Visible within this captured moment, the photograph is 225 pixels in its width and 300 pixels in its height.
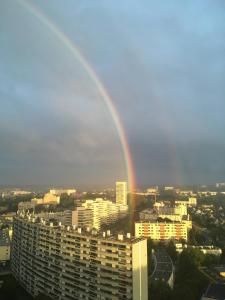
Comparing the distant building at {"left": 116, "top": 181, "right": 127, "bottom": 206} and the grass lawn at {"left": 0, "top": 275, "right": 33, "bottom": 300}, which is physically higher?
the distant building at {"left": 116, "top": 181, "right": 127, "bottom": 206}

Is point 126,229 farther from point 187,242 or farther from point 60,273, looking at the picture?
point 60,273

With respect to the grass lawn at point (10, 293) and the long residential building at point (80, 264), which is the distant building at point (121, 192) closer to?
the long residential building at point (80, 264)

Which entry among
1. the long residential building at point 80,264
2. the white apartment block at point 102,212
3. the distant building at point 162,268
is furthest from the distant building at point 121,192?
the long residential building at point 80,264

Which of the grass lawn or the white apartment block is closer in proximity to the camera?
the grass lawn

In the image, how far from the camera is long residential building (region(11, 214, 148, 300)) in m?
8.36

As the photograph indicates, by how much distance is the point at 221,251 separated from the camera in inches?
658

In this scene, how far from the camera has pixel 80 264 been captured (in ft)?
31.1

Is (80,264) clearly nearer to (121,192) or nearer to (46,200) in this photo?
(121,192)

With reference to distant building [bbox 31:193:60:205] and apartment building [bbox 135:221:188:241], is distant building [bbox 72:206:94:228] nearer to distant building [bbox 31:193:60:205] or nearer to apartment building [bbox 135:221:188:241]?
apartment building [bbox 135:221:188:241]

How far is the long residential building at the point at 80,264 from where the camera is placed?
8359mm

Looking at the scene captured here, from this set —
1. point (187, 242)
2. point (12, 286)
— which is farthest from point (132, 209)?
point (12, 286)

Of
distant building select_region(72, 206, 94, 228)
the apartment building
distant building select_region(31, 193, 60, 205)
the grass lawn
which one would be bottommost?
the grass lawn

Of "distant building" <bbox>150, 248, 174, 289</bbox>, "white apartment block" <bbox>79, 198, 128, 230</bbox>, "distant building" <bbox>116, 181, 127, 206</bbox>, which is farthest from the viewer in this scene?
"distant building" <bbox>116, 181, 127, 206</bbox>

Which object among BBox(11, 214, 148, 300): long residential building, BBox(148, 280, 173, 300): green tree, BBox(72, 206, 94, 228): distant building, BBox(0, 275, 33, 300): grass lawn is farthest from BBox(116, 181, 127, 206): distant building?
BBox(148, 280, 173, 300): green tree
